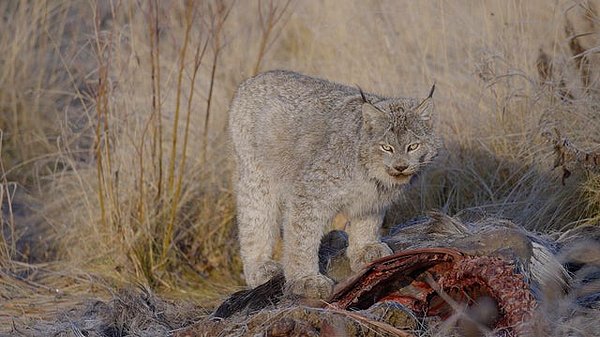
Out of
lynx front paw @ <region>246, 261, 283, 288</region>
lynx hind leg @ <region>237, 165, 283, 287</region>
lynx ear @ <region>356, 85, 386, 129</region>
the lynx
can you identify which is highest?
lynx ear @ <region>356, 85, 386, 129</region>

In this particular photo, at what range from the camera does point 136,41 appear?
895 centimetres

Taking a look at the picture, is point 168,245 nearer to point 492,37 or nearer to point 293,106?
point 293,106

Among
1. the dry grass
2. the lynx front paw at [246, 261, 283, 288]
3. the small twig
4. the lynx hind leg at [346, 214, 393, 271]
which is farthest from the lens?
the dry grass

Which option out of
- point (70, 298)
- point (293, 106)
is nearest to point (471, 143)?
point (293, 106)

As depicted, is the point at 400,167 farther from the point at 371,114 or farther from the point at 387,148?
the point at 371,114

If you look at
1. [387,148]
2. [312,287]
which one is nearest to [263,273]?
[312,287]

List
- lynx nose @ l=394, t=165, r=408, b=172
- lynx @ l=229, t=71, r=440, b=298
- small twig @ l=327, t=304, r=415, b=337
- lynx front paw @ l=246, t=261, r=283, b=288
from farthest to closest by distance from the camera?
lynx front paw @ l=246, t=261, r=283, b=288 → lynx @ l=229, t=71, r=440, b=298 → lynx nose @ l=394, t=165, r=408, b=172 → small twig @ l=327, t=304, r=415, b=337

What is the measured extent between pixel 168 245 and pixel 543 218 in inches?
110

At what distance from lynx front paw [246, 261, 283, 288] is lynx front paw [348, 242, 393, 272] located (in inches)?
30.0

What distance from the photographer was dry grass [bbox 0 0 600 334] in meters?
6.78

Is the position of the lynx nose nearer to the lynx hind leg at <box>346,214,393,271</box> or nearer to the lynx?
the lynx

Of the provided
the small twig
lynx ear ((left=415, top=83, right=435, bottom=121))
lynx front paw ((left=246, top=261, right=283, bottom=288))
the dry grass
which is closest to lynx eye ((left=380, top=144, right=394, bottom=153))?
lynx ear ((left=415, top=83, right=435, bottom=121))

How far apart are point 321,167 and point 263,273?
1.04 meters

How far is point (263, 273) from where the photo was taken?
20.0ft
